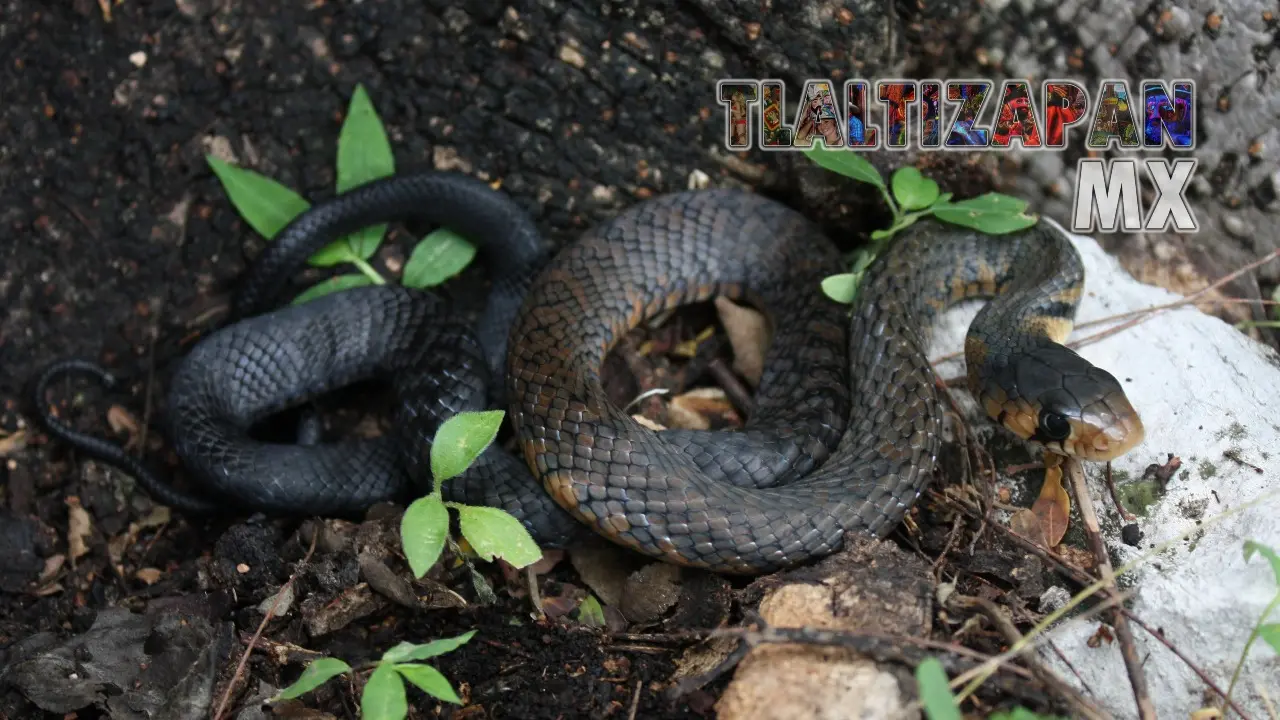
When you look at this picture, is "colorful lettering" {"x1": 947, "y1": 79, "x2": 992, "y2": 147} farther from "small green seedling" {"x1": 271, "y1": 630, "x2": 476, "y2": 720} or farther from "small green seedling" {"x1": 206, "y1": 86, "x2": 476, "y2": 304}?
"small green seedling" {"x1": 271, "y1": 630, "x2": 476, "y2": 720}

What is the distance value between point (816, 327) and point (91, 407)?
316 cm

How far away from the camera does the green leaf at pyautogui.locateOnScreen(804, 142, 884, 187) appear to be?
14.6 feet

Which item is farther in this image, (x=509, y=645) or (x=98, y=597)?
(x=98, y=597)

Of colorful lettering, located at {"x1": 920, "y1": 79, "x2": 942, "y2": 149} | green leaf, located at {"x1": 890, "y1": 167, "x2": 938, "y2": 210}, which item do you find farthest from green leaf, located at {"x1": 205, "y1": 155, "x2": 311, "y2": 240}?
colorful lettering, located at {"x1": 920, "y1": 79, "x2": 942, "y2": 149}

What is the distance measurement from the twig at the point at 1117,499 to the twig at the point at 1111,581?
0.08 meters

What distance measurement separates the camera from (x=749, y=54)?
468cm

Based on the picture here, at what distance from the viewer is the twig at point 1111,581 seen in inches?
124

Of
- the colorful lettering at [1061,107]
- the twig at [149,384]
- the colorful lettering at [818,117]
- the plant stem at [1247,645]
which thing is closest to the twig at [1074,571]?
the plant stem at [1247,645]

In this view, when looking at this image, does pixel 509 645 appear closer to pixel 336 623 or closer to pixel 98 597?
pixel 336 623

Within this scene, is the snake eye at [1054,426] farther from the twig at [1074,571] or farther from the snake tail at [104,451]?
the snake tail at [104,451]


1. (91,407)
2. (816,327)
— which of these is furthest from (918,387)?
(91,407)

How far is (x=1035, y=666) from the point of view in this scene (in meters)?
3.12

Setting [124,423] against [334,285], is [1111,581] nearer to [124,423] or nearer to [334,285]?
[334,285]

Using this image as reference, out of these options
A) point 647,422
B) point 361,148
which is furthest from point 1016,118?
point 361,148
